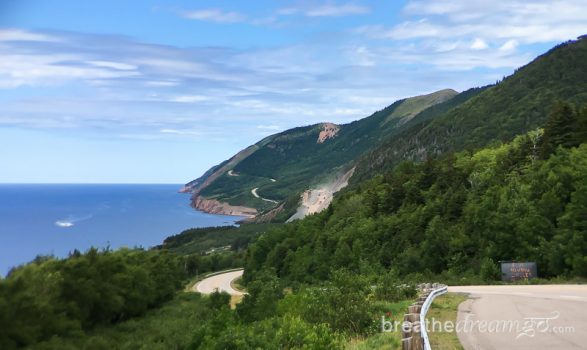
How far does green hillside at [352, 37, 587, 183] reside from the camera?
130 m

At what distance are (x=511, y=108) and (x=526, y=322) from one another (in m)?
142

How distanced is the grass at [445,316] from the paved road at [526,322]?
198mm

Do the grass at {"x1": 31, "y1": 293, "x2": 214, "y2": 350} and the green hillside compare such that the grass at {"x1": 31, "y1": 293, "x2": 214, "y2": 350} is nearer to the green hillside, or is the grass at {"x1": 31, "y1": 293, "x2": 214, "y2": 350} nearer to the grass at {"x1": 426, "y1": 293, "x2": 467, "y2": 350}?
the grass at {"x1": 426, "y1": 293, "x2": 467, "y2": 350}

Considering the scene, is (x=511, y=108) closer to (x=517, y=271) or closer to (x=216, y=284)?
(x=216, y=284)

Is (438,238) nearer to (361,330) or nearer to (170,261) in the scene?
(361,330)

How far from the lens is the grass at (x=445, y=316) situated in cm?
1125

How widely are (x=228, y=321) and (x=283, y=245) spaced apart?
6373cm

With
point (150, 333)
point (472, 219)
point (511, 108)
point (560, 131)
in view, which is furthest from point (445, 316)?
point (511, 108)

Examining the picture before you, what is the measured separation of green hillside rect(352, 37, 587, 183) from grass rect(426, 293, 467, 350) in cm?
10385

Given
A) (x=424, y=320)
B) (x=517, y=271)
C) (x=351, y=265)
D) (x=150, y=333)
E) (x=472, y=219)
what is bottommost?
(x=150, y=333)

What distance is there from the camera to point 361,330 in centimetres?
1537

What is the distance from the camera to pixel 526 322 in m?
13.2

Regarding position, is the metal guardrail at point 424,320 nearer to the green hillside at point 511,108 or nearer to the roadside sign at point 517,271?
the roadside sign at point 517,271

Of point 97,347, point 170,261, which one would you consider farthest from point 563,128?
point 170,261
